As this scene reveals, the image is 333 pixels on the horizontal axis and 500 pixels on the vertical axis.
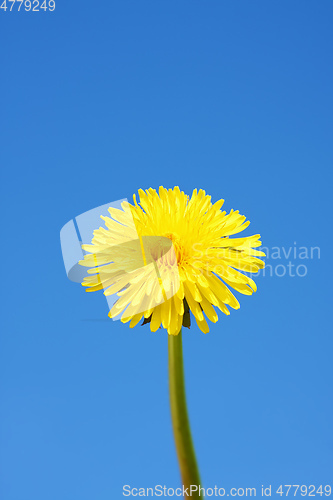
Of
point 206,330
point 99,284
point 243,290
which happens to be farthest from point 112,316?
point 243,290

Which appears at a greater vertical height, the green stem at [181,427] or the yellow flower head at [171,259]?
the yellow flower head at [171,259]

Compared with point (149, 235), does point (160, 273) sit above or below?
below

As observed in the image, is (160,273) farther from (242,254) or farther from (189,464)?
(189,464)

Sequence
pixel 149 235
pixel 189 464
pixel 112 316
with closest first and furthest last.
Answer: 1. pixel 189 464
2. pixel 112 316
3. pixel 149 235

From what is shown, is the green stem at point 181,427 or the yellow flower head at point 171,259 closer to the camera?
the green stem at point 181,427

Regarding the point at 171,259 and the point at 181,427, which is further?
the point at 171,259
